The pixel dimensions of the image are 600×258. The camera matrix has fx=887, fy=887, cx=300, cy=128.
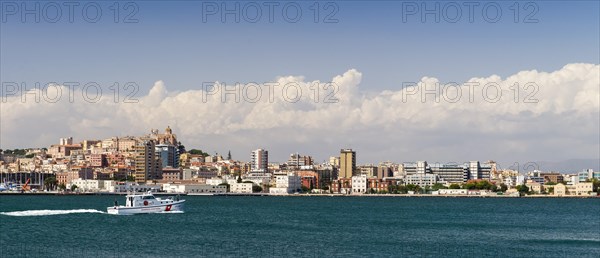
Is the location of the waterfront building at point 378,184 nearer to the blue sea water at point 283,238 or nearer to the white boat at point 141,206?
the white boat at point 141,206

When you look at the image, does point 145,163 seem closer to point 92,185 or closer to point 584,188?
point 92,185

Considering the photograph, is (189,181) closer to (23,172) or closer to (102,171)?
(102,171)

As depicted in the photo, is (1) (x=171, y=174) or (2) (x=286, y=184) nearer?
(2) (x=286, y=184)

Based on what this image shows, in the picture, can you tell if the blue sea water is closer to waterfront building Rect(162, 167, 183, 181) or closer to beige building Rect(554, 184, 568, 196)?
beige building Rect(554, 184, 568, 196)

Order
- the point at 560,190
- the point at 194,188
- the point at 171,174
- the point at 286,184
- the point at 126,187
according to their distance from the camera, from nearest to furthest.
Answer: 1. the point at 126,187
2. the point at 194,188
3. the point at 560,190
4. the point at 286,184
5. the point at 171,174

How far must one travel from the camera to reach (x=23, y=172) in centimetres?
19250

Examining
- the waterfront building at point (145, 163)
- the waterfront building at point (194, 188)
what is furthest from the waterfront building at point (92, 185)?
the waterfront building at point (194, 188)

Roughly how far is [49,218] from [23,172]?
463 ft

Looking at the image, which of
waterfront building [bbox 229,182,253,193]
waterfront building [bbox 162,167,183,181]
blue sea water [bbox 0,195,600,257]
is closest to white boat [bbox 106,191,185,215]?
blue sea water [bbox 0,195,600,257]

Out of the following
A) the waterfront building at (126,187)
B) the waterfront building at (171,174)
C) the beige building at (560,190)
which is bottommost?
the beige building at (560,190)

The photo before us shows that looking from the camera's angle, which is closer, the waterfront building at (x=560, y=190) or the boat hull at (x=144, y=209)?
the boat hull at (x=144, y=209)

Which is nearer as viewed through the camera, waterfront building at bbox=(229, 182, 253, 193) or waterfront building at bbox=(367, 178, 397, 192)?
waterfront building at bbox=(229, 182, 253, 193)

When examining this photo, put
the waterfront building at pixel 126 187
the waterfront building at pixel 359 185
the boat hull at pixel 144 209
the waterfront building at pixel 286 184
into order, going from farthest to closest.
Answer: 1. the waterfront building at pixel 359 185
2. the waterfront building at pixel 286 184
3. the waterfront building at pixel 126 187
4. the boat hull at pixel 144 209

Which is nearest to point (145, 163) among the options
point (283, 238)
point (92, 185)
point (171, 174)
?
point (171, 174)
